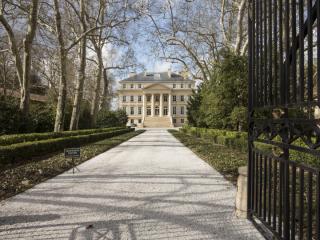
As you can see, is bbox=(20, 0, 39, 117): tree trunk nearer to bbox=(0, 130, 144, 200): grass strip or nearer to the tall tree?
the tall tree

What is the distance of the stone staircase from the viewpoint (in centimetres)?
7057

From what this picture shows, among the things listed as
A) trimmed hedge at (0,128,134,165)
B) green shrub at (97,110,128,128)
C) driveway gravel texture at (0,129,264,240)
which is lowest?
driveway gravel texture at (0,129,264,240)

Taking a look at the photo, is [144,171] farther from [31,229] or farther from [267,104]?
[267,104]

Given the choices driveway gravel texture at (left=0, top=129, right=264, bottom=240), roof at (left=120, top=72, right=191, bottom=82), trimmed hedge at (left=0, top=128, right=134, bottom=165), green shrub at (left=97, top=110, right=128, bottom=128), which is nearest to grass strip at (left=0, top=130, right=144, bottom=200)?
driveway gravel texture at (left=0, top=129, right=264, bottom=240)

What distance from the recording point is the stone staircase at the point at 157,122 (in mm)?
70575

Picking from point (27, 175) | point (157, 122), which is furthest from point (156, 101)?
point (27, 175)

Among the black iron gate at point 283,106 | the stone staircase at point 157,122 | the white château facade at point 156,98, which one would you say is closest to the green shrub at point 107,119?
the stone staircase at point 157,122

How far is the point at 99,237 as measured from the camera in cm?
369

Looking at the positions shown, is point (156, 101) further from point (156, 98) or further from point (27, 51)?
point (27, 51)

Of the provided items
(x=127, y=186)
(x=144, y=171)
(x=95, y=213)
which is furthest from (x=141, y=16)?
(x=95, y=213)

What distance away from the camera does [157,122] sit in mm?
72750

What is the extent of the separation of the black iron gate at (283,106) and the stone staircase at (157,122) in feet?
215

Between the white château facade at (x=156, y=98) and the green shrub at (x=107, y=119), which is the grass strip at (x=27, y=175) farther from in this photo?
the white château facade at (x=156, y=98)

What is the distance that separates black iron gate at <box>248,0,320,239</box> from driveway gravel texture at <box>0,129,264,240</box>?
0.61 m
